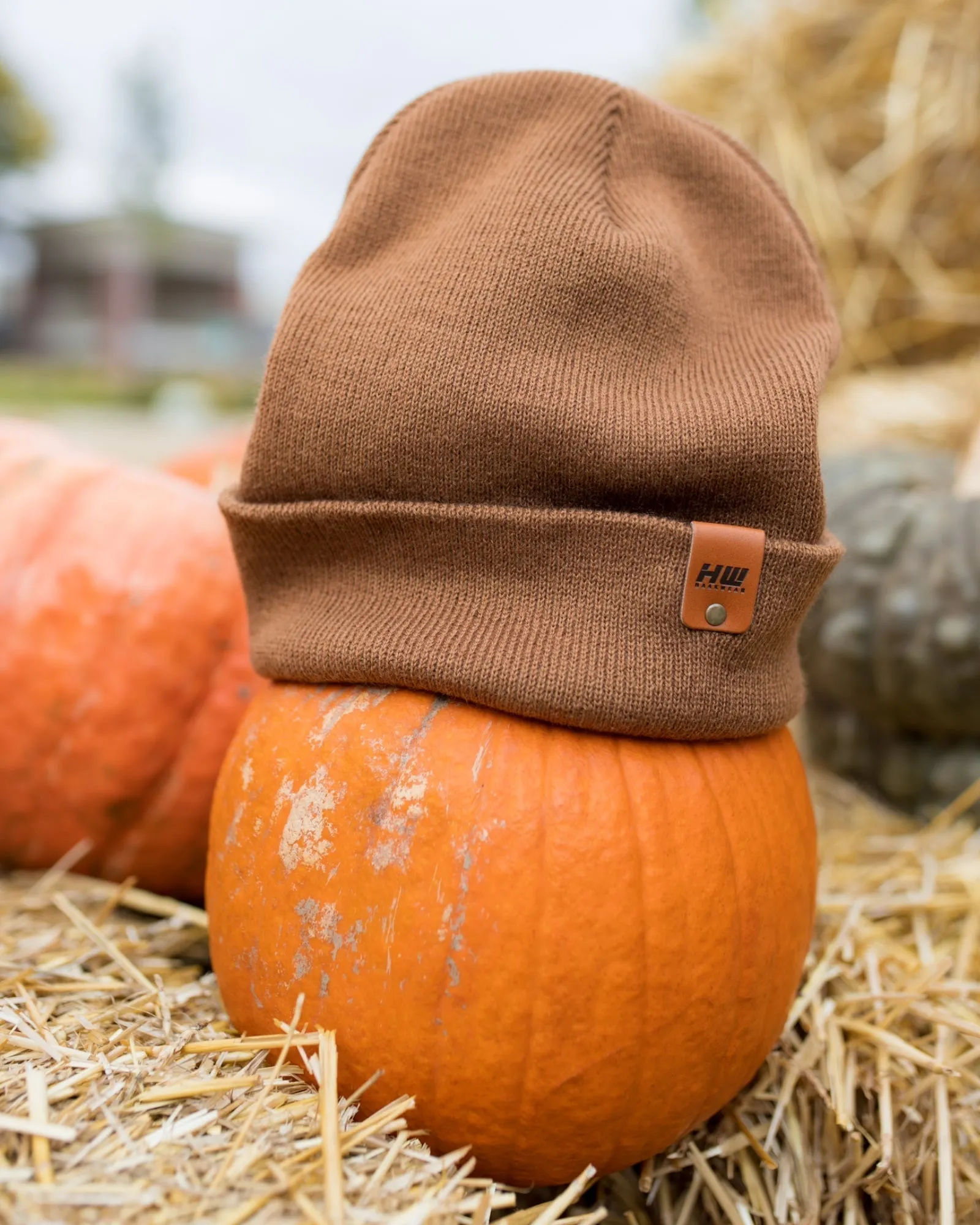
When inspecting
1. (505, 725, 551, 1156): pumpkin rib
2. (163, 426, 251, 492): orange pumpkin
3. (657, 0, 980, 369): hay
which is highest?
(657, 0, 980, 369): hay

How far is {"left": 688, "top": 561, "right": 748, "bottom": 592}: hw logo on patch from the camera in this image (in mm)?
997

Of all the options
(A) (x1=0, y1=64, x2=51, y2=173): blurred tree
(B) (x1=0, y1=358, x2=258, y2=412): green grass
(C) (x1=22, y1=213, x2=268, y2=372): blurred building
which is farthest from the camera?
(C) (x1=22, y1=213, x2=268, y2=372): blurred building

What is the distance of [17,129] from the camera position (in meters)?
15.8

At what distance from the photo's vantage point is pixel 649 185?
117cm

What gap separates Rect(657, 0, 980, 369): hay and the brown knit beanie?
221cm

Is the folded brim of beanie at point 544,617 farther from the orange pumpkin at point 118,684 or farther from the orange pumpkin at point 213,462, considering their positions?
the orange pumpkin at point 213,462

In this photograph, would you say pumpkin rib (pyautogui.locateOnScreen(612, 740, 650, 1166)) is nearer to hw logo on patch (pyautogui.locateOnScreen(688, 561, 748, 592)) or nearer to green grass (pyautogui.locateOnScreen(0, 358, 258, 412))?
hw logo on patch (pyautogui.locateOnScreen(688, 561, 748, 592))

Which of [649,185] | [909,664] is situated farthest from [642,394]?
[909,664]

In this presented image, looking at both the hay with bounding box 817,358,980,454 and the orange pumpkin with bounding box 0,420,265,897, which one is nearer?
the orange pumpkin with bounding box 0,420,265,897

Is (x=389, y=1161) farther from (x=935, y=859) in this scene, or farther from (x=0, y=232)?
(x=0, y=232)

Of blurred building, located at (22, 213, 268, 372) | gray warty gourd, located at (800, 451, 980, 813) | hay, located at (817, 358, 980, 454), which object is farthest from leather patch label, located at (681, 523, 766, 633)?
blurred building, located at (22, 213, 268, 372)

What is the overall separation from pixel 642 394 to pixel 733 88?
2.87 metres

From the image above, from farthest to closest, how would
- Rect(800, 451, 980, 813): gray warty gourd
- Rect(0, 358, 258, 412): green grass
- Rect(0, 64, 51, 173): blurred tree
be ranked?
1. Rect(0, 64, 51, 173): blurred tree
2. Rect(0, 358, 258, 412): green grass
3. Rect(800, 451, 980, 813): gray warty gourd

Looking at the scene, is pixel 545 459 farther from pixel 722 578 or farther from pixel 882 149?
pixel 882 149
